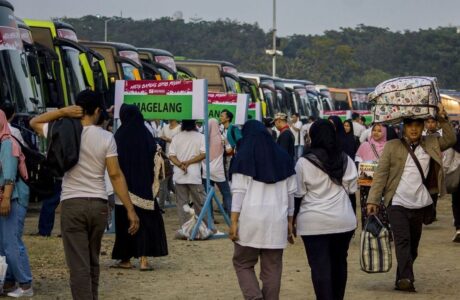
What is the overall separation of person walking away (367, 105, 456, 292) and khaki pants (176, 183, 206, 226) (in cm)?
519

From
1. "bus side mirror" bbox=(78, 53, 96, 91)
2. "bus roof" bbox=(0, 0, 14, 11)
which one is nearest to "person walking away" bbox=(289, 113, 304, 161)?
"bus side mirror" bbox=(78, 53, 96, 91)

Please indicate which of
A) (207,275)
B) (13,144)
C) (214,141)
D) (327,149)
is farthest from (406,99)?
(214,141)

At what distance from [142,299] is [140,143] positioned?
2114mm

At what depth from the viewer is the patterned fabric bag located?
10.7 m

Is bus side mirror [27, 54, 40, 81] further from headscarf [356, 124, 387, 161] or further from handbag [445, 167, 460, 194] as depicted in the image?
handbag [445, 167, 460, 194]

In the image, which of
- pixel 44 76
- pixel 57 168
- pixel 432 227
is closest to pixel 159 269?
pixel 57 168

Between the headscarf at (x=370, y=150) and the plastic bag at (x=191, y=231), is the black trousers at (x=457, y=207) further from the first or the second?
the plastic bag at (x=191, y=231)

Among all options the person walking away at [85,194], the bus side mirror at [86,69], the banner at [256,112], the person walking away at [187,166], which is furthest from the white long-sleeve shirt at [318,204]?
the bus side mirror at [86,69]

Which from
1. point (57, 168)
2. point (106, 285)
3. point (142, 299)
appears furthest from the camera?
point (106, 285)

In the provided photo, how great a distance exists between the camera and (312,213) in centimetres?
962

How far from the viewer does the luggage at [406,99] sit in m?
11.2

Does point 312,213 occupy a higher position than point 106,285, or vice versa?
point 312,213

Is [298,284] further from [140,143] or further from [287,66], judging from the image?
[287,66]

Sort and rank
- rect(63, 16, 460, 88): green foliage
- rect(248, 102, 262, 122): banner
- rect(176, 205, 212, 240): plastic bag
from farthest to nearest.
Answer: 1. rect(63, 16, 460, 88): green foliage
2. rect(248, 102, 262, 122): banner
3. rect(176, 205, 212, 240): plastic bag
